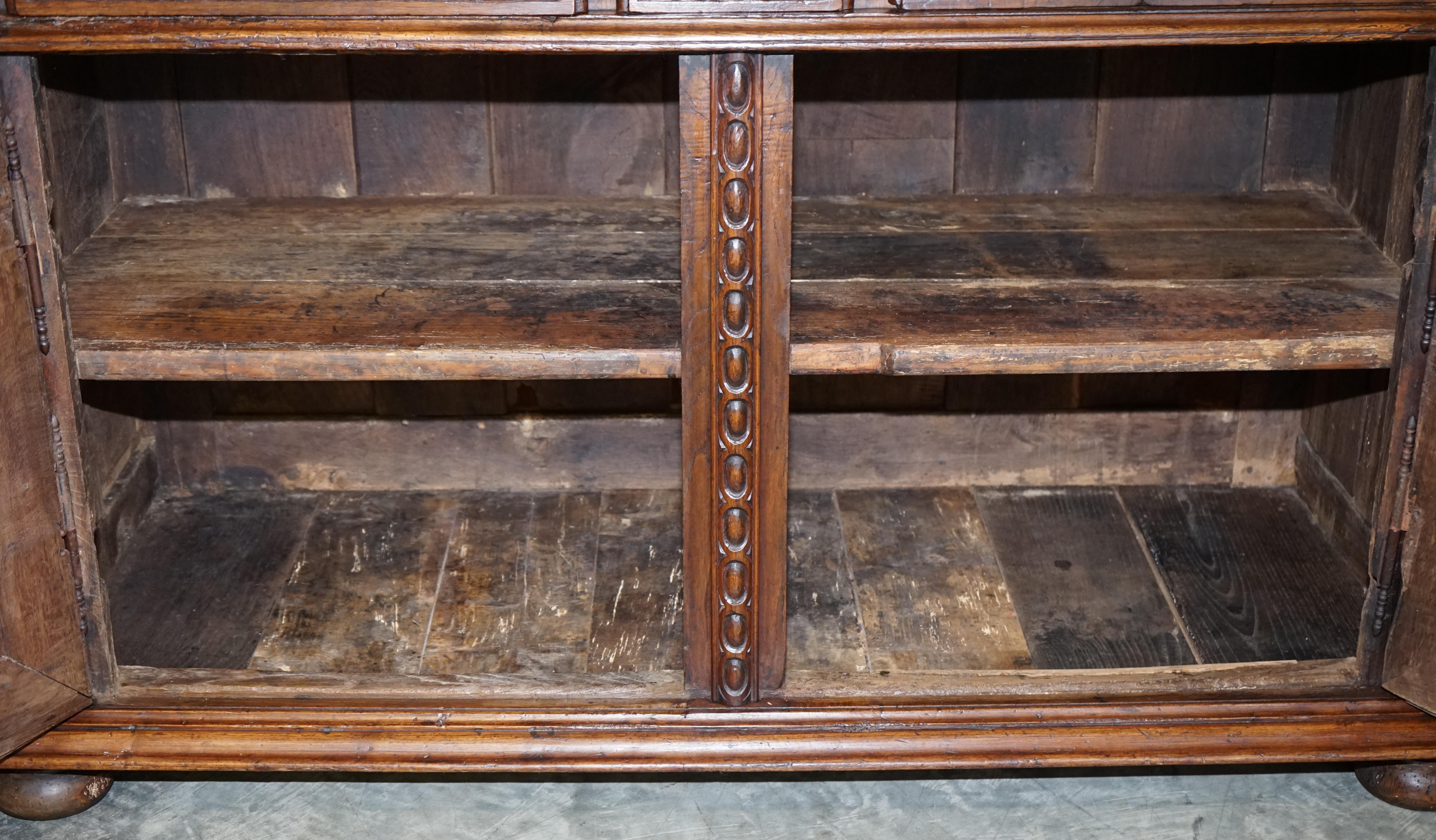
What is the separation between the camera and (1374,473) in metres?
1.80

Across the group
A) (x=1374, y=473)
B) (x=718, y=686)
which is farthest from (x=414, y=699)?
(x=1374, y=473)

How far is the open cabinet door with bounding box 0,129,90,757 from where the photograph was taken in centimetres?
133

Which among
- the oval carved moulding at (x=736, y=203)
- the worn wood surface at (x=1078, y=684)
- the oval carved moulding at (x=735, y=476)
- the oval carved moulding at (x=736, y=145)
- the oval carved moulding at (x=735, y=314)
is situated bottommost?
the worn wood surface at (x=1078, y=684)

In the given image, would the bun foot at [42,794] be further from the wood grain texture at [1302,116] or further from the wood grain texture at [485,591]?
the wood grain texture at [1302,116]

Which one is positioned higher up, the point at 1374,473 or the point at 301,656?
the point at 1374,473

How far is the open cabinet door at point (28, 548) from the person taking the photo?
1.33 m

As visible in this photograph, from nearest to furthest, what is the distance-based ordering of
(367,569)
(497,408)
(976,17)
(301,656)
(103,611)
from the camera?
(976,17)
(103,611)
(301,656)
(367,569)
(497,408)

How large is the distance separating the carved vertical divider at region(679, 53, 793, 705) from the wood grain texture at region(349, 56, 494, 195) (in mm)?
558

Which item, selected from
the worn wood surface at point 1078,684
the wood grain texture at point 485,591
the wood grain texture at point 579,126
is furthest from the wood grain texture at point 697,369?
the wood grain texture at point 579,126

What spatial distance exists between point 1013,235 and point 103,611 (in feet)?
3.60

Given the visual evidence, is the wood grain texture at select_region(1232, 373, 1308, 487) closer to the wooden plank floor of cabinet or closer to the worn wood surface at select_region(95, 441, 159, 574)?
the wooden plank floor of cabinet

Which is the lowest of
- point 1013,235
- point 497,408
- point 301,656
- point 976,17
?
point 301,656

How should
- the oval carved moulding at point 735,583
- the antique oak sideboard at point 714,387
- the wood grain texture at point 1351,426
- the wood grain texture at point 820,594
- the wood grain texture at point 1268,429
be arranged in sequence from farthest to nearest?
the wood grain texture at point 1268,429
the wood grain texture at point 1351,426
the wood grain texture at point 820,594
the oval carved moulding at point 735,583
the antique oak sideboard at point 714,387

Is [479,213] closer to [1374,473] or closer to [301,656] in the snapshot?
[301,656]
